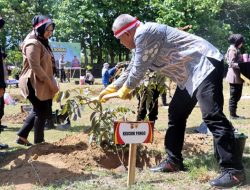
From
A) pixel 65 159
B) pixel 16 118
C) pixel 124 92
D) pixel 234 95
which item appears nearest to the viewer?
pixel 124 92

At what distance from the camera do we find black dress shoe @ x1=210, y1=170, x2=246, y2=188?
3779 millimetres

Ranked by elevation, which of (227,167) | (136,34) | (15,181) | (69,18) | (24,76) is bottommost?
(15,181)

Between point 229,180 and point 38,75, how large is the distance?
118 inches

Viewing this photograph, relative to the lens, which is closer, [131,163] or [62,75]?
[131,163]

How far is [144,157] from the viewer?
507 centimetres

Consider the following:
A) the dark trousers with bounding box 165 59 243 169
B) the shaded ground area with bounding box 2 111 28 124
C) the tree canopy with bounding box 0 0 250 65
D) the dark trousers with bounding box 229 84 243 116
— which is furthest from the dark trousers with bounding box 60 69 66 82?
the dark trousers with bounding box 165 59 243 169

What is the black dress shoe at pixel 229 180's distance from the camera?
3.78 meters

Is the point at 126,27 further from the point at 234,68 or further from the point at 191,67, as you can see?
the point at 234,68

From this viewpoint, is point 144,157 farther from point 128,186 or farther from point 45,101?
point 45,101

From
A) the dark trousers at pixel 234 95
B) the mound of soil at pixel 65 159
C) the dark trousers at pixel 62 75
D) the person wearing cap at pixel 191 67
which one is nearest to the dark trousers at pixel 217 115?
the person wearing cap at pixel 191 67

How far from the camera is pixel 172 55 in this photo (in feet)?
12.9

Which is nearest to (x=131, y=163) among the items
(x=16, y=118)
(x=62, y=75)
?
(x=16, y=118)

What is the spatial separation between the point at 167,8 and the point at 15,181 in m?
29.3

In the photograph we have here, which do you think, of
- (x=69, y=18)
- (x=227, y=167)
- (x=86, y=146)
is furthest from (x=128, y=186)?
(x=69, y=18)
